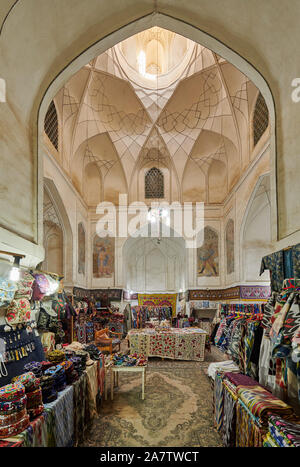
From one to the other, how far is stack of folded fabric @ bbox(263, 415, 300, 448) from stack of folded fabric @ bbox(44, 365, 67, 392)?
7.76 ft

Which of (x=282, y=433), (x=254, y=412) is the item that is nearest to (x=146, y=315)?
(x=254, y=412)

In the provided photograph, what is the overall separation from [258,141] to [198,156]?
5834mm

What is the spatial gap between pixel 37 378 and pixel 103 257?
13.1m

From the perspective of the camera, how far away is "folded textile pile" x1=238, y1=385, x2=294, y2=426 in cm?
276

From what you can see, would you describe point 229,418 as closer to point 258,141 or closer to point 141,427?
point 141,427

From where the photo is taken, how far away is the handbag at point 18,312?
13.2 ft

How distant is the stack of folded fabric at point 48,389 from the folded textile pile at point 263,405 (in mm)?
2168

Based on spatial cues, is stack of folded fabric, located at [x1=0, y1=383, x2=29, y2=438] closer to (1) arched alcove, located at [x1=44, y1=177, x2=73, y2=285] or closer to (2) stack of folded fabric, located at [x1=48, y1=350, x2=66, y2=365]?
(2) stack of folded fabric, located at [x1=48, y1=350, x2=66, y2=365]

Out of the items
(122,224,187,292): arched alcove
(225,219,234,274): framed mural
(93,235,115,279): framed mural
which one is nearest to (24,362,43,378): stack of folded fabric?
(225,219,234,274): framed mural

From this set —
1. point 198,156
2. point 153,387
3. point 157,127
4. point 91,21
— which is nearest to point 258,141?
point 198,156

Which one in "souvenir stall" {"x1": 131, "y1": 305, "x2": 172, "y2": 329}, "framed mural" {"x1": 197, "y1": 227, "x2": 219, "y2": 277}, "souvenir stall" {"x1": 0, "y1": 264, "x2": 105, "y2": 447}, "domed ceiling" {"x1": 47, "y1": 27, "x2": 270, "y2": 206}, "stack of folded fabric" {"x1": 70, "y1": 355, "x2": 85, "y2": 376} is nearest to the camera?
"souvenir stall" {"x1": 0, "y1": 264, "x2": 105, "y2": 447}

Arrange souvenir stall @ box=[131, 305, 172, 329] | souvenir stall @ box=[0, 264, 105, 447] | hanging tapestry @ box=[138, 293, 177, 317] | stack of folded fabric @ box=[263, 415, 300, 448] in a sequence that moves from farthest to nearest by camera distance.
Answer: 1. hanging tapestry @ box=[138, 293, 177, 317]
2. souvenir stall @ box=[131, 305, 172, 329]
3. souvenir stall @ box=[0, 264, 105, 447]
4. stack of folded fabric @ box=[263, 415, 300, 448]

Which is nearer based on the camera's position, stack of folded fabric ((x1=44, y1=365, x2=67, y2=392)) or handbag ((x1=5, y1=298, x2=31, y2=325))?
stack of folded fabric ((x1=44, y1=365, x2=67, y2=392))

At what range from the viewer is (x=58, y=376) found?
3.56 m
